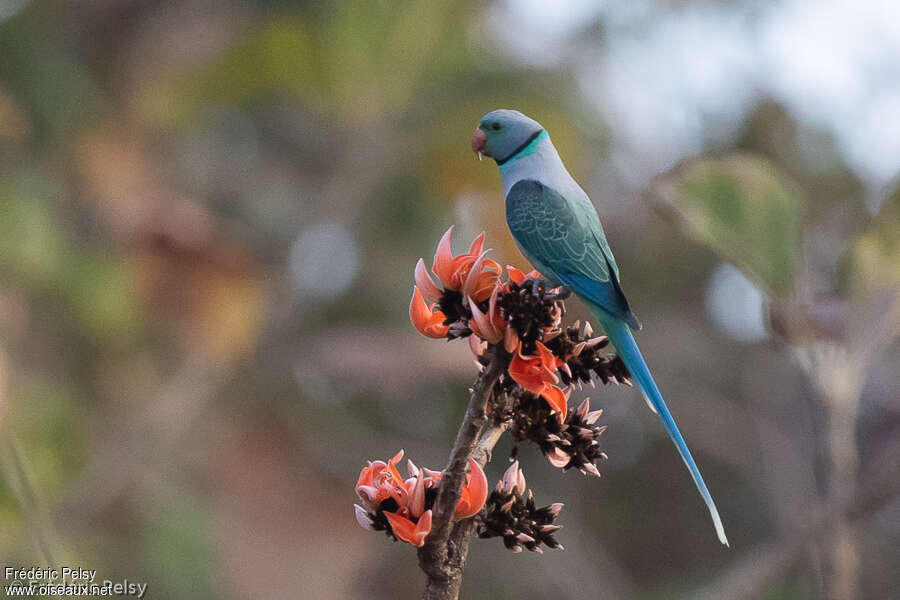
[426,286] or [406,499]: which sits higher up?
[426,286]

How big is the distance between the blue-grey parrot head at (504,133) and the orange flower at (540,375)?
92 cm

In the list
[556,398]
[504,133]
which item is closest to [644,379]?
[556,398]

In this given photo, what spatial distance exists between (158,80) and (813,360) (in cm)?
514

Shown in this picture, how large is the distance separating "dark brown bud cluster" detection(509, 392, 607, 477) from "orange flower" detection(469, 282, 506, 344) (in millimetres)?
98

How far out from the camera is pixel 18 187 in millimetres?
4922

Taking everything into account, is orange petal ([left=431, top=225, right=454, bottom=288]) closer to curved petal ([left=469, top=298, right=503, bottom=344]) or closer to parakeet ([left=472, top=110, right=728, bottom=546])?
curved petal ([left=469, top=298, right=503, bottom=344])

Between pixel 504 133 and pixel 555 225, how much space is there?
0.95 feet

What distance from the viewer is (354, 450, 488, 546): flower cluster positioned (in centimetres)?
124

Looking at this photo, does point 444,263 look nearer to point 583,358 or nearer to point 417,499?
point 583,358

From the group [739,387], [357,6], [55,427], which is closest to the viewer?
Result: [55,427]

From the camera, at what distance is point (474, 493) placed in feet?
4.15

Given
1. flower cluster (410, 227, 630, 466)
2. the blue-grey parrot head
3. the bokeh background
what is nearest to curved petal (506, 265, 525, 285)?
flower cluster (410, 227, 630, 466)

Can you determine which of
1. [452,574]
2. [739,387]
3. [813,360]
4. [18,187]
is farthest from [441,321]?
[739,387]

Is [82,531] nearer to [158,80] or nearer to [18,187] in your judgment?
[18,187]
